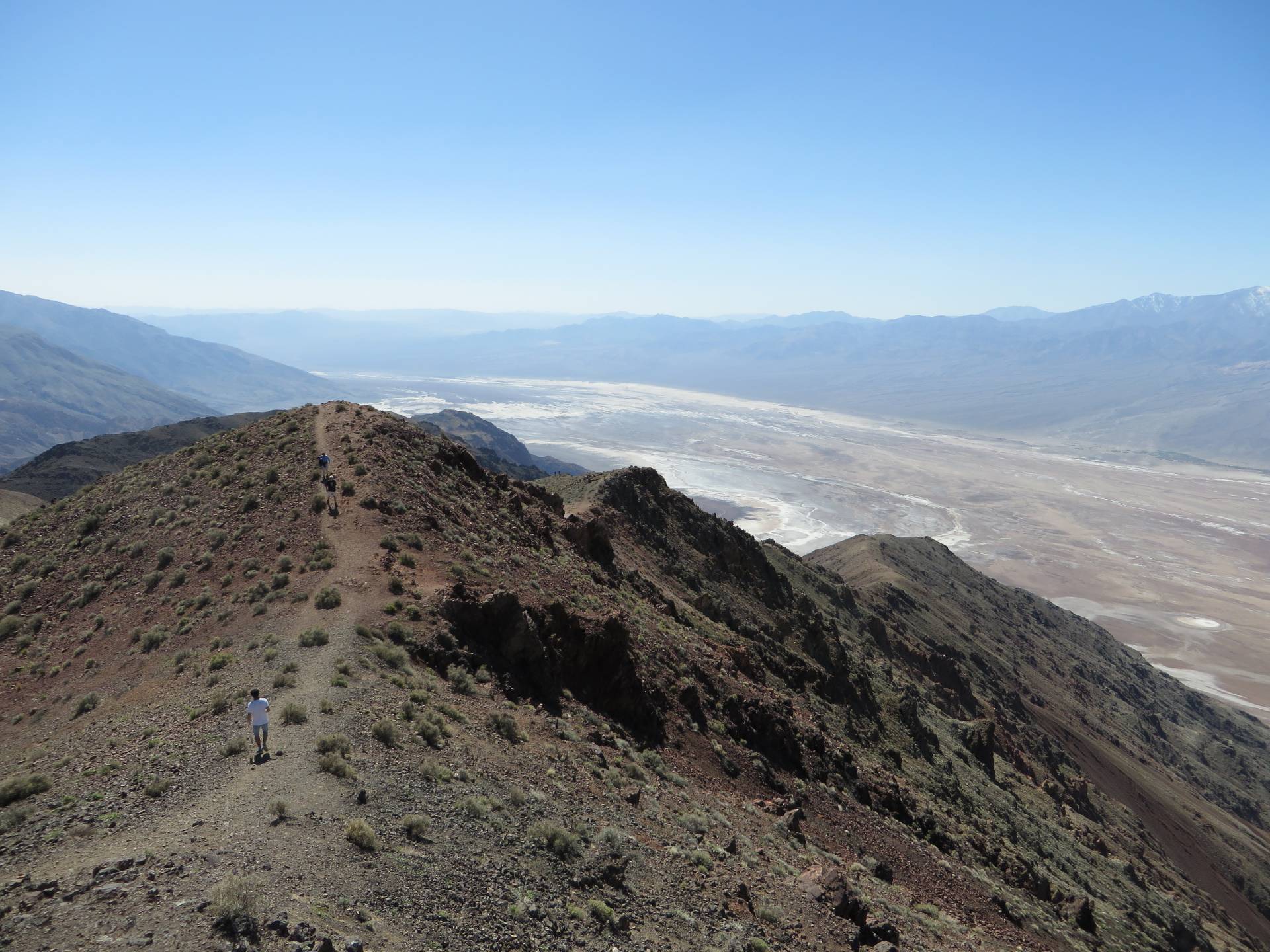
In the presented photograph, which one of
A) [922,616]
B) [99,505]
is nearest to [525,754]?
[99,505]

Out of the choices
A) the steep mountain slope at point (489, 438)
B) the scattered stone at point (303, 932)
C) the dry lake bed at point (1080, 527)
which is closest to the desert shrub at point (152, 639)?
the scattered stone at point (303, 932)

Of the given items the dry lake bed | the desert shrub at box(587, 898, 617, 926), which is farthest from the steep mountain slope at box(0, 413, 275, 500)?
the dry lake bed

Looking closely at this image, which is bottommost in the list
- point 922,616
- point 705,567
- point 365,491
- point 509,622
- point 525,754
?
point 922,616

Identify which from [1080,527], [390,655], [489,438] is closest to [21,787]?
[390,655]

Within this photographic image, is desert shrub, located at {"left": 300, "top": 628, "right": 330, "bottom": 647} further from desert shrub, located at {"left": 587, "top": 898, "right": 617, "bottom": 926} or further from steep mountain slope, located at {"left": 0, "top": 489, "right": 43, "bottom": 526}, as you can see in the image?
steep mountain slope, located at {"left": 0, "top": 489, "right": 43, "bottom": 526}

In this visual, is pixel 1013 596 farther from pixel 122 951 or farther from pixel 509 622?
pixel 122 951

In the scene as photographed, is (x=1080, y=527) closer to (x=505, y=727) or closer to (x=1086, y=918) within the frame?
(x=1086, y=918)
